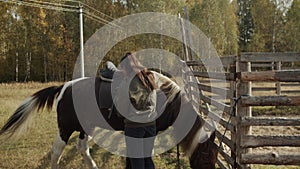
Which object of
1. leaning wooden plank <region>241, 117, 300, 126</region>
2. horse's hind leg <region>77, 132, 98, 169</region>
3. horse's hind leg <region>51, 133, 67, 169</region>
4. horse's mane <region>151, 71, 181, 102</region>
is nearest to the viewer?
leaning wooden plank <region>241, 117, 300, 126</region>

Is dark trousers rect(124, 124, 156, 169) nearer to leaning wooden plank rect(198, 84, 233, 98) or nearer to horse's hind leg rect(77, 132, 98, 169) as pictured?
horse's hind leg rect(77, 132, 98, 169)

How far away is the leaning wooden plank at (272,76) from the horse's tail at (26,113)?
9.65 feet

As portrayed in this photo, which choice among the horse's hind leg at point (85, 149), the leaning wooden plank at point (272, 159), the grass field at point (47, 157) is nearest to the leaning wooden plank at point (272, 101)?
the leaning wooden plank at point (272, 159)

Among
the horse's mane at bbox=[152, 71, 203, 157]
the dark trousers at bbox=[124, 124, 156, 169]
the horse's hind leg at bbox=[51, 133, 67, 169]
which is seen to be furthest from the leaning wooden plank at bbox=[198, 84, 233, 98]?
the horse's hind leg at bbox=[51, 133, 67, 169]

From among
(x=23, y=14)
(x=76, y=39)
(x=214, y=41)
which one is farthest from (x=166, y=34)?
(x=23, y=14)

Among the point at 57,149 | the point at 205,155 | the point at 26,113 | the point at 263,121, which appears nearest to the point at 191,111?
the point at 205,155

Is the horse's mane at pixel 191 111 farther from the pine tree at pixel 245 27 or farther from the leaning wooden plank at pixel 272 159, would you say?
the pine tree at pixel 245 27

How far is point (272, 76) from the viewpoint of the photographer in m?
3.12

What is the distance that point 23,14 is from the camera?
25641 mm

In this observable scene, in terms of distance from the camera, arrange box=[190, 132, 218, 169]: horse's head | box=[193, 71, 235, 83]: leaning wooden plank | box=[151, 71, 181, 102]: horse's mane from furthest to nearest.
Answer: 1. box=[151, 71, 181, 102]: horse's mane
2. box=[193, 71, 235, 83]: leaning wooden plank
3. box=[190, 132, 218, 169]: horse's head

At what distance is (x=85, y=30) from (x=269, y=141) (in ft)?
78.9

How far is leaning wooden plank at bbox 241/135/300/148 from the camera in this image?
326cm

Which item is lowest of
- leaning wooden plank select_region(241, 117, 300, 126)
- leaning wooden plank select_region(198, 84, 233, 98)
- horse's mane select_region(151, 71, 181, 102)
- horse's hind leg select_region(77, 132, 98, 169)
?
horse's hind leg select_region(77, 132, 98, 169)

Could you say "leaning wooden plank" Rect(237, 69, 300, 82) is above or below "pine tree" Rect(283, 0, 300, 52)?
below
